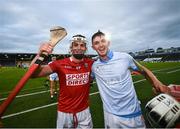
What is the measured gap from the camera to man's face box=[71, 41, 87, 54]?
427 centimetres

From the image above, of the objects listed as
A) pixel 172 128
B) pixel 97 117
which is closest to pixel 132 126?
pixel 172 128

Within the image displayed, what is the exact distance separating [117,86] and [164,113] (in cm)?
93

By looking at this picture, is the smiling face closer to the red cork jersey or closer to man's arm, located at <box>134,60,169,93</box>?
the red cork jersey

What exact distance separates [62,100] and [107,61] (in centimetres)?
115

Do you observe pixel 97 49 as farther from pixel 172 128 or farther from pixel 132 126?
pixel 172 128

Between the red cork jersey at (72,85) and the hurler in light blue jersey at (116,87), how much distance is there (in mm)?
322

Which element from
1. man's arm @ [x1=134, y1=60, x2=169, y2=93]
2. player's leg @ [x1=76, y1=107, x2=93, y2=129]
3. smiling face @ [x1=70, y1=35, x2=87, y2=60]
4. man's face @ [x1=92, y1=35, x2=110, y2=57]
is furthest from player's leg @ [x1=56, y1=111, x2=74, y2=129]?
man's arm @ [x1=134, y1=60, x2=169, y2=93]

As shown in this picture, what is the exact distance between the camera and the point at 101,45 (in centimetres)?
398

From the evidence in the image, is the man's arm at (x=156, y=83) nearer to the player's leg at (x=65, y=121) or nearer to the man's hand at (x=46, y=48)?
the player's leg at (x=65, y=121)

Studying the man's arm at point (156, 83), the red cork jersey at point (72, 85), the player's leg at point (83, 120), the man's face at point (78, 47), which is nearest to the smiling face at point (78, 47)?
the man's face at point (78, 47)

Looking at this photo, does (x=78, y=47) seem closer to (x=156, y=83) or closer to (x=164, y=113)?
(x=156, y=83)

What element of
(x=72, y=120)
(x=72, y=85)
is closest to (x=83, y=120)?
(x=72, y=120)

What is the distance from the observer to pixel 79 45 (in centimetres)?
431

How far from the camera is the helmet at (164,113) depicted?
3.11 meters
